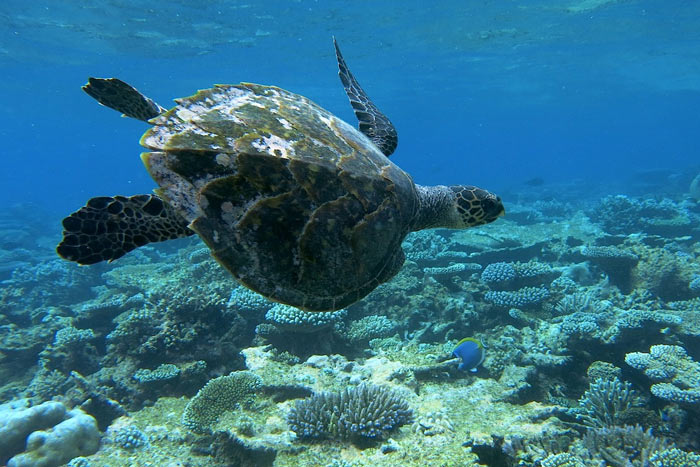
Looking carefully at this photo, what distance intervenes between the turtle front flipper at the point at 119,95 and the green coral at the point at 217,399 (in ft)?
11.0

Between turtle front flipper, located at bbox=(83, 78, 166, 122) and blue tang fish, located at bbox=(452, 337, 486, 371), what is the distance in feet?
15.7

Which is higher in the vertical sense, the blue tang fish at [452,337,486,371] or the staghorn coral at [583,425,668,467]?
the blue tang fish at [452,337,486,371]

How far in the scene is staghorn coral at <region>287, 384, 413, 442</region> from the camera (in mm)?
3928

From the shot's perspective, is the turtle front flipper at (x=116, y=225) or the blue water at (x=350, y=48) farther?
the blue water at (x=350, y=48)

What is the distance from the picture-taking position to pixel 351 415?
3.98 m

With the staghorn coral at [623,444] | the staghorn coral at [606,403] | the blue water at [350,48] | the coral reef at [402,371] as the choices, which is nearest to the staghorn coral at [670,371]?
the coral reef at [402,371]

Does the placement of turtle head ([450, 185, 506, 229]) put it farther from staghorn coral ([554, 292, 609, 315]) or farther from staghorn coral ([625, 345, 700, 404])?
staghorn coral ([554, 292, 609, 315])

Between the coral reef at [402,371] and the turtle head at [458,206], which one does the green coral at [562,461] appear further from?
the turtle head at [458,206]

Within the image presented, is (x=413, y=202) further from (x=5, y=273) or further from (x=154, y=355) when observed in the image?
(x=5, y=273)

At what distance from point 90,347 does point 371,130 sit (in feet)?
20.8

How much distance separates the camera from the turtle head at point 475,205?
14.2 feet

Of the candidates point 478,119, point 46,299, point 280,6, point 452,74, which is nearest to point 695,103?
point 478,119

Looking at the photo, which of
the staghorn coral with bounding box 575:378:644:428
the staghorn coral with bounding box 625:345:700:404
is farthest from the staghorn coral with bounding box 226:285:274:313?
the staghorn coral with bounding box 625:345:700:404

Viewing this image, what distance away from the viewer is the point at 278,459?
12.2ft
